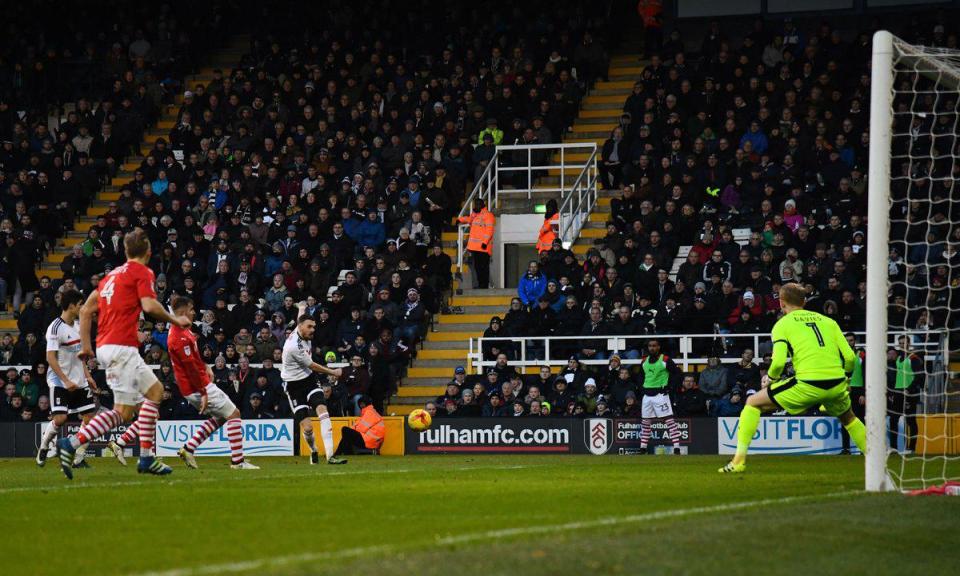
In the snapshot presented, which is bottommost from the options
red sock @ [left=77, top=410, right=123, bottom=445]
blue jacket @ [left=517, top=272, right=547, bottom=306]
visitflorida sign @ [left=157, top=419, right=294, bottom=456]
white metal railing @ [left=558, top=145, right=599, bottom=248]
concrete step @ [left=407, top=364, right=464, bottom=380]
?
visitflorida sign @ [left=157, top=419, right=294, bottom=456]

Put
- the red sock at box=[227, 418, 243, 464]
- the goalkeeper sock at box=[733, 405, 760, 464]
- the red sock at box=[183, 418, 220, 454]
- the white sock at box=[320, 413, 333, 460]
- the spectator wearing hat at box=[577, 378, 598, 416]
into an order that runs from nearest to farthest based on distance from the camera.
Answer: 1. the goalkeeper sock at box=[733, 405, 760, 464]
2. the red sock at box=[183, 418, 220, 454]
3. the red sock at box=[227, 418, 243, 464]
4. the white sock at box=[320, 413, 333, 460]
5. the spectator wearing hat at box=[577, 378, 598, 416]

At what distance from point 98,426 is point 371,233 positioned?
17.0 metres

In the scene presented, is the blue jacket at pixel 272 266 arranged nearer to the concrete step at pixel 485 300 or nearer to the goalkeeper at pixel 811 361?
the concrete step at pixel 485 300

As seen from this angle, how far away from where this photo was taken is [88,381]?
59.5 feet

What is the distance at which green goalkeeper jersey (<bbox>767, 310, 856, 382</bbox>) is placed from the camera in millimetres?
14086

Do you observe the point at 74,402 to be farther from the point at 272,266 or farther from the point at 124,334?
the point at 272,266

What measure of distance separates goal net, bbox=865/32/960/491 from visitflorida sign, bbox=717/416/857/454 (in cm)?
115

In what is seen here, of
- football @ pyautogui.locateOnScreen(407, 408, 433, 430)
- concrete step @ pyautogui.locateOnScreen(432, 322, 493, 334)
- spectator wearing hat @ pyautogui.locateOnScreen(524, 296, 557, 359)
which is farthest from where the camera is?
concrete step @ pyautogui.locateOnScreen(432, 322, 493, 334)

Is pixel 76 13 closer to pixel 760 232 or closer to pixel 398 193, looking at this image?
pixel 398 193

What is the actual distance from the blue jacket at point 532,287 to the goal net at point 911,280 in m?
6.97

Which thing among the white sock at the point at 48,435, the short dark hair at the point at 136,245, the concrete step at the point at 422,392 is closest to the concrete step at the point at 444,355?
the concrete step at the point at 422,392

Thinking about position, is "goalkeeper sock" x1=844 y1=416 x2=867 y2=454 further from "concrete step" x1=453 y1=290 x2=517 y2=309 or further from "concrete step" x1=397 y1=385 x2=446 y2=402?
"concrete step" x1=453 y1=290 x2=517 y2=309

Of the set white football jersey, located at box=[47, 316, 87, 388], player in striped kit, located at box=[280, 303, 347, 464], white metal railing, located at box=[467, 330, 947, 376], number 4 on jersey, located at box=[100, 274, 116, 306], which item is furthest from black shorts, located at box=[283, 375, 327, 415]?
white metal railing, located at box=[467, 330, 947, 376]

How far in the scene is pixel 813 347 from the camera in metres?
14.1
